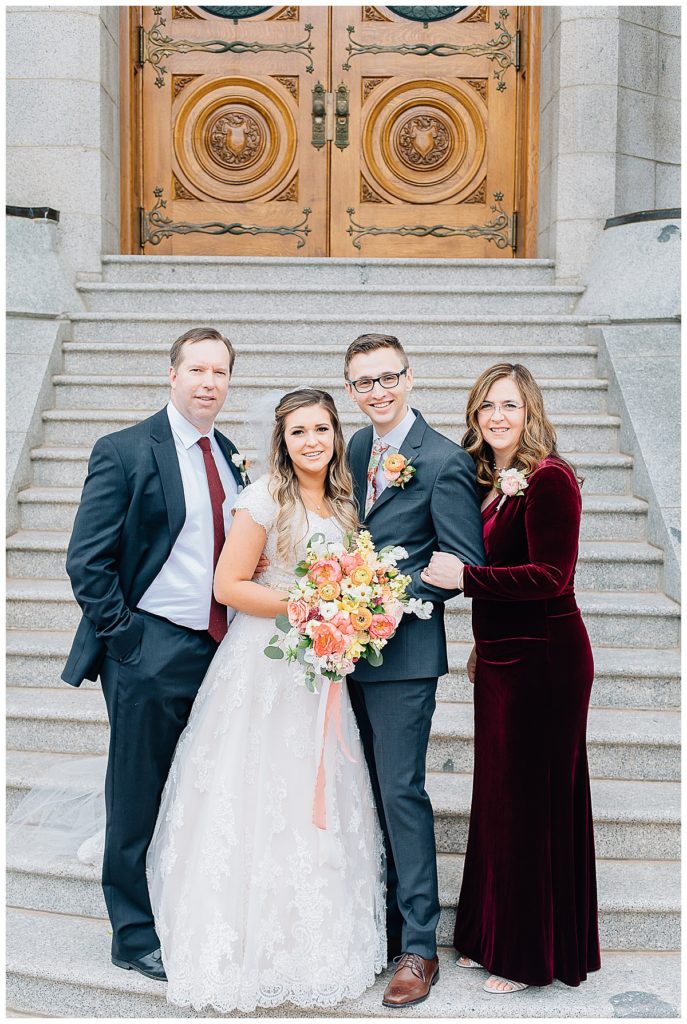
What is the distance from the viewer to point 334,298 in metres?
6.75

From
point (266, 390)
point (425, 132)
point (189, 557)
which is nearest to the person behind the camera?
point (189, 557)

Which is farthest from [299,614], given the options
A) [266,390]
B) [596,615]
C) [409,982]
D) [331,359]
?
[331,359]

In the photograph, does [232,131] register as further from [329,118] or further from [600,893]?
[600,893]

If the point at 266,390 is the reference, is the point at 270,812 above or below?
below

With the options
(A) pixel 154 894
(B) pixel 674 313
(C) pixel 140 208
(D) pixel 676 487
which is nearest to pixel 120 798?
(A) pixel 154 894

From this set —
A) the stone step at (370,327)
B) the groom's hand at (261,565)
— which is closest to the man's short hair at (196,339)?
the groom's hand at (261,565)

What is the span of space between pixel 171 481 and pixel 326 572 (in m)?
0.66

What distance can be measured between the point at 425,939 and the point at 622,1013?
707 millimetres

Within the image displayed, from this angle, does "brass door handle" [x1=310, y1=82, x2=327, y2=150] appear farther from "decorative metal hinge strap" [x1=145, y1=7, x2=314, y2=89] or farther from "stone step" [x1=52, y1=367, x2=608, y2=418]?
"stone step" [x1=52, y1=367, x2=608, y2=418]

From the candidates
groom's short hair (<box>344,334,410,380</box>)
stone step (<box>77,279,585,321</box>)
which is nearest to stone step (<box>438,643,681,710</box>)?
groom's short hair (<box>344,334,410,380</box>)

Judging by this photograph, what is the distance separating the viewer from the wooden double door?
25.7 feet

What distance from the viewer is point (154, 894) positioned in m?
3.31

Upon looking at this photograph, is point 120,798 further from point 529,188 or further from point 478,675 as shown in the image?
point 529,188

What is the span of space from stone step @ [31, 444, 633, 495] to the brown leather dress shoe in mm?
2925
